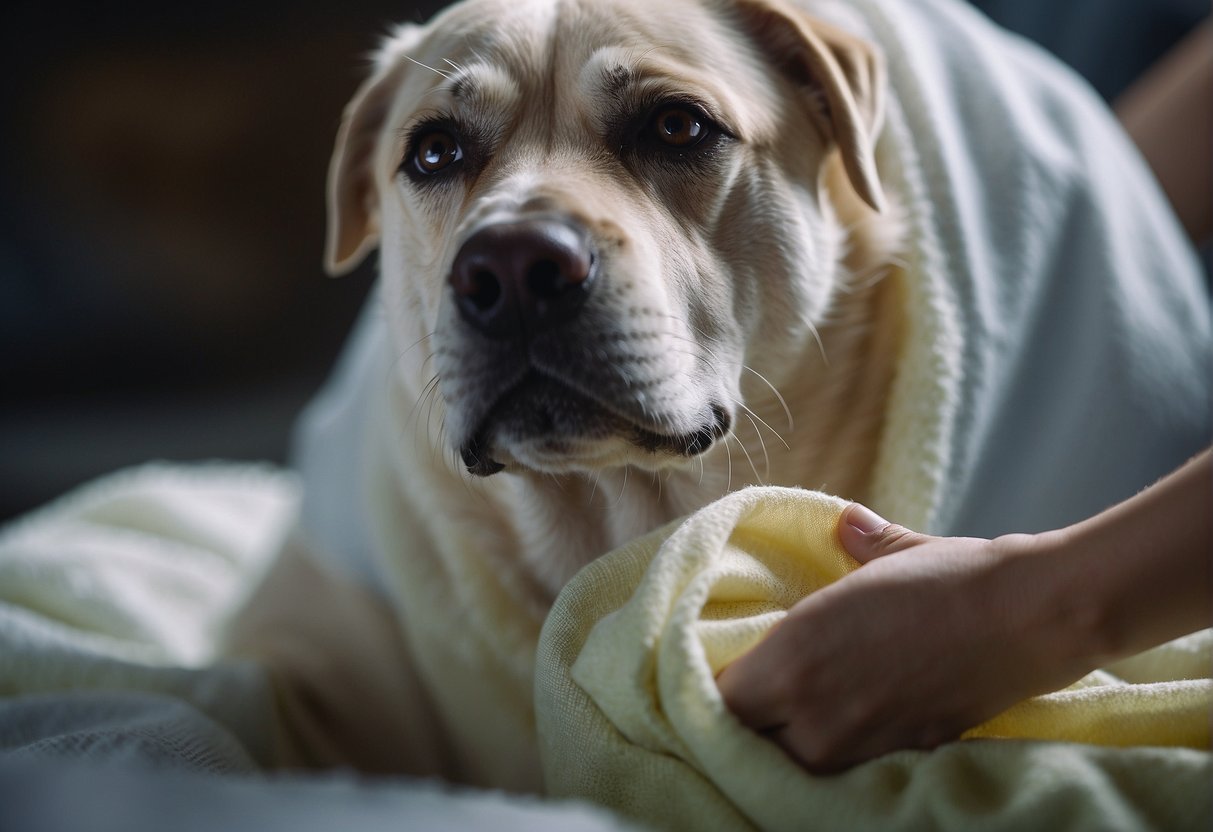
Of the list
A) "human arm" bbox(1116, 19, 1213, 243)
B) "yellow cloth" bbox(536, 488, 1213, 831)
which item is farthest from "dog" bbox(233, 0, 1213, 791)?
"human arm" bbox(1116, 19, 1213, 243)

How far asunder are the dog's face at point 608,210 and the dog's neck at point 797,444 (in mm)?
49

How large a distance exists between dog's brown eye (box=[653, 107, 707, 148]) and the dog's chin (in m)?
0.33

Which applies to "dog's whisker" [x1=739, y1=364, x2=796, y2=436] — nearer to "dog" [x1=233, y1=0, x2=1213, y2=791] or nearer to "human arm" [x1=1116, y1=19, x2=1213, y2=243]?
"dog" [x1=233, y1=0, x2=1213, y2=791]

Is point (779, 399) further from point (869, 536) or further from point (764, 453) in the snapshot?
point (869, 536)

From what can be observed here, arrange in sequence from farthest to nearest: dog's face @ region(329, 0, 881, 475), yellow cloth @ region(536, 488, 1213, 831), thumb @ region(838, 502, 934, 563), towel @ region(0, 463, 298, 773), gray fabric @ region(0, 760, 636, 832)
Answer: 1. towel @ region(0, 463, 298, 773)
2. dog's face @ region(329, 0, 881, 475)
3. thumb @ region(838, 502, 934, 563)
4. yellow cloth @ region(536, 488, 1213, 831)
5. gray fabric @ region(0, 760, 636, 832)

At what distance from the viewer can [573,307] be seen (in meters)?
0.94

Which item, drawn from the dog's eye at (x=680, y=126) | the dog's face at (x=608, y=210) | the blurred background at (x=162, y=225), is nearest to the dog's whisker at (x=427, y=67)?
the dog's face at (x=608, y=210)

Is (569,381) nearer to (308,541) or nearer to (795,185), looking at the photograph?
(795,185)

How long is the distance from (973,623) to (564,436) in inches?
17.5

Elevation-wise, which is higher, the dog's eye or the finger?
the dog's eye

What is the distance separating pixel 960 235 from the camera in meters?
1.27

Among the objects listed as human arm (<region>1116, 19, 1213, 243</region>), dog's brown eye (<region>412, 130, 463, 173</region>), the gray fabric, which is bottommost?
the gray fabric

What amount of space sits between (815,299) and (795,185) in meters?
0.15

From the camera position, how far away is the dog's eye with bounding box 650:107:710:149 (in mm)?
1130
